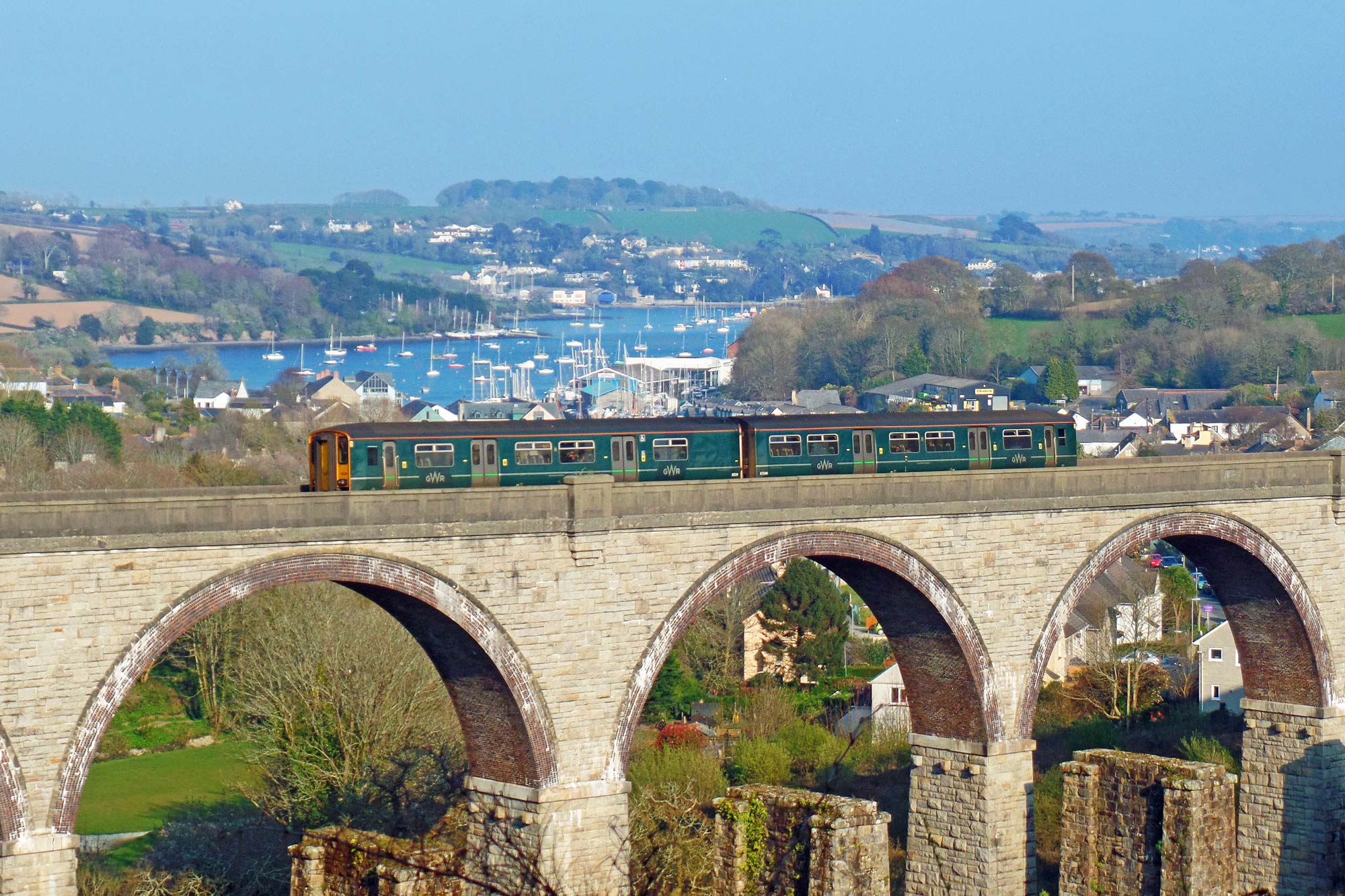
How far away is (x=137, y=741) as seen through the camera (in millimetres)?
57438

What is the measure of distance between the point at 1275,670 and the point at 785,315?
15706 cm


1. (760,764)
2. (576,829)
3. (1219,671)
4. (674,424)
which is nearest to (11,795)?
(576,829)

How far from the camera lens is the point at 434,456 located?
2997cm

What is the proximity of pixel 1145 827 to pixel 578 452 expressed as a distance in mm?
11309

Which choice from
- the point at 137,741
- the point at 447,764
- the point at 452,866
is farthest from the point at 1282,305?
the point at 452,866

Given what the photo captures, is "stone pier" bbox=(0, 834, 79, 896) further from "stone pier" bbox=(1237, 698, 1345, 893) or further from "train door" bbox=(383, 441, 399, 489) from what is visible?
"stone pier" bbox=(1237, 698, 1345, 893)

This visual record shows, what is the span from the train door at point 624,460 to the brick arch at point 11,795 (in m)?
11.0

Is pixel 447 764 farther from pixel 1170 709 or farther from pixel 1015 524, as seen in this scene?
pixel 1170 709

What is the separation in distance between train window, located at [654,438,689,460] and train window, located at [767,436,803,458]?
1.78m

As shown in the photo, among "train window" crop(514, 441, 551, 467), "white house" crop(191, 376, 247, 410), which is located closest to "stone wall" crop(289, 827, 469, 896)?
"train window" crop(514, 441, 551, 467)

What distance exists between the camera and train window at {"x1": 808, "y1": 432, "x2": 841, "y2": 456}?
33.6 m

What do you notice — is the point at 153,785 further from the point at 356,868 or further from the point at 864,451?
the point at 356,868

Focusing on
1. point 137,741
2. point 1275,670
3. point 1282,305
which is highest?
point 1282,305

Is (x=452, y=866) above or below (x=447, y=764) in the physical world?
above
